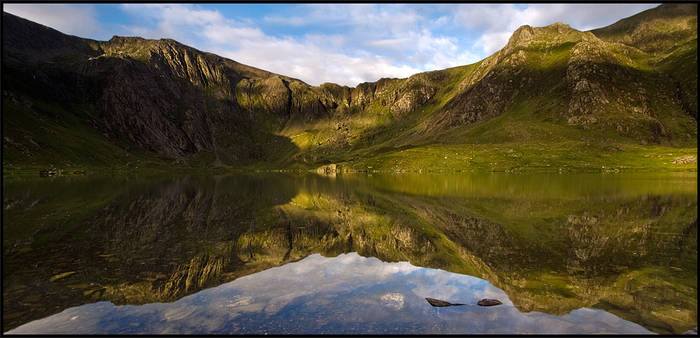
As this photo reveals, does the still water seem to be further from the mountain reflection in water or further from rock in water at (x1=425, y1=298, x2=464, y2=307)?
rock in water at (x1=425, y1=298, x2=464, y2=307)

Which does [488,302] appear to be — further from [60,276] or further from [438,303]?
[60,276]

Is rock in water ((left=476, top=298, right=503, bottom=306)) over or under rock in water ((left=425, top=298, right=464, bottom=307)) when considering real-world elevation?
over

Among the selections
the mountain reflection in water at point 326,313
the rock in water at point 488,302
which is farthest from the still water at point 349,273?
the rock in water at point 488,302

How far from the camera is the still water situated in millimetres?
12477

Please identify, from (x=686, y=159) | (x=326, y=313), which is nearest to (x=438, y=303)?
(x=326, y=313)

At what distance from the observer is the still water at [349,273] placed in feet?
40.9

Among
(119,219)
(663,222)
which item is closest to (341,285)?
(119,219)

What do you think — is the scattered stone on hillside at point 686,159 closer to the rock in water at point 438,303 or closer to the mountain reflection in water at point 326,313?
the mountain reflection in water at point 326,313

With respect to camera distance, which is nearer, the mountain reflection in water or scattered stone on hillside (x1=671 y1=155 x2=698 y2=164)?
the mountain reflection in water

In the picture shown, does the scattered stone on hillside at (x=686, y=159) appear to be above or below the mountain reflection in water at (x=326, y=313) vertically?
above

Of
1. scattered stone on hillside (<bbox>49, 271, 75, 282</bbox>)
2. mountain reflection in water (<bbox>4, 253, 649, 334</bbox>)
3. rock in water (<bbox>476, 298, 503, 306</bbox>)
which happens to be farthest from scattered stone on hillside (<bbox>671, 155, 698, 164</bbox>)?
scattered stone on hillside (<bbox>49, 271, 75, 282</bbox>)

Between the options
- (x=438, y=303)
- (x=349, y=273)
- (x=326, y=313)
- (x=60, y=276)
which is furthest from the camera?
(x=349, y=273)

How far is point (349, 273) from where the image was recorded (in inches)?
742

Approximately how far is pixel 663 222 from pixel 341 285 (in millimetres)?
30218
